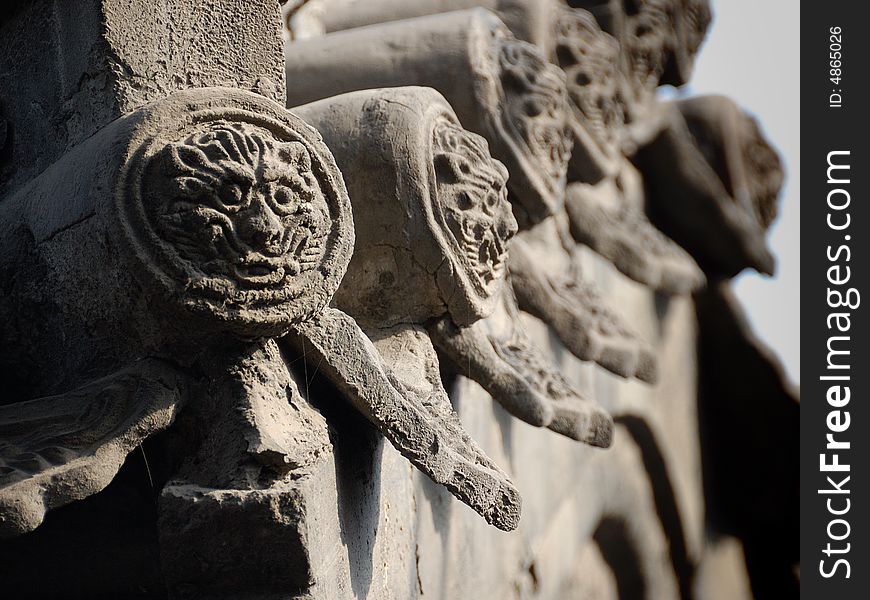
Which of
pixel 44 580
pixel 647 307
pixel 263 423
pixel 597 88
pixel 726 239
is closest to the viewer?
pixel 263 423

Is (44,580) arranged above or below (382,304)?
below

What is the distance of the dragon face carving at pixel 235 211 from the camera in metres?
1.10

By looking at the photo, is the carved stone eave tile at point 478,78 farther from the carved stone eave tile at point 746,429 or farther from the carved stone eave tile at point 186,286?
the carved stone eave tile at point 746,429

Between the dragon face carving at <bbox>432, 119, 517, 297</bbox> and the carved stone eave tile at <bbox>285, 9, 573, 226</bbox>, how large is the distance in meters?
0.33

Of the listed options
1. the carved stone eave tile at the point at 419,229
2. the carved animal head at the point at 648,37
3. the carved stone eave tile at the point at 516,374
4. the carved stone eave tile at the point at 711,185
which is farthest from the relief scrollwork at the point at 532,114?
the carved stone eave tile at the point at 711,185

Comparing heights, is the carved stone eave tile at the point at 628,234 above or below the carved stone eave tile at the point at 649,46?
below

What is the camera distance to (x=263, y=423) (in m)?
1.17

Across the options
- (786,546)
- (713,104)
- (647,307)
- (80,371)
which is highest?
(80,371)

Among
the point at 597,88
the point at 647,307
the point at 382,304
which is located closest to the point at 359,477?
the point at 382,304

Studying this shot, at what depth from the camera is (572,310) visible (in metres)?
2.50

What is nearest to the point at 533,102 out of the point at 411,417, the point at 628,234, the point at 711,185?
the point at 411,417

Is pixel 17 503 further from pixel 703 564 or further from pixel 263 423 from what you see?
pixel 703 564

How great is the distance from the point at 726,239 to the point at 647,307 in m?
0.44

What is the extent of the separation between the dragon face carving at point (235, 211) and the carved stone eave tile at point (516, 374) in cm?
57
